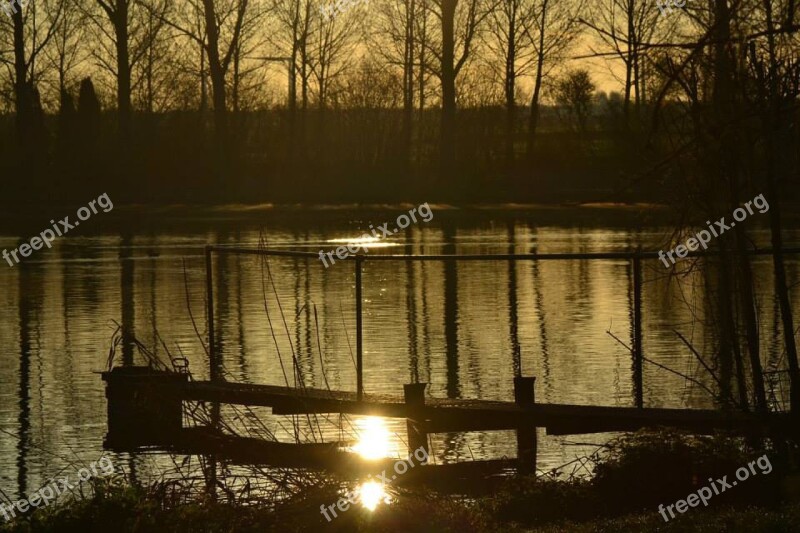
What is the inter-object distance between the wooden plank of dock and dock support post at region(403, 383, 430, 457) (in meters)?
0.03

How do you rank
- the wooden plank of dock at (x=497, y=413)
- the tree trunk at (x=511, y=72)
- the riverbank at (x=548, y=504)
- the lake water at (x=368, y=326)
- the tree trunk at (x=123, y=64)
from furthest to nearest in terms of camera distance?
the tree trunk at (x=511, y=72)
the tree trunk at (x=123, y=64)
the lake water at (x=368, y=326)
the wooden plank of dock at (x=497, y=413)
the riverbank at (x=548, y=504)

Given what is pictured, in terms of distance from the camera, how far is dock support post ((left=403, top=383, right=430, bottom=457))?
12.5 metres

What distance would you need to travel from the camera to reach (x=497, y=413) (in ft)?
41.0

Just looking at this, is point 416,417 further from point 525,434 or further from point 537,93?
point 537,93

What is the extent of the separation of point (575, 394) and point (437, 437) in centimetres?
202

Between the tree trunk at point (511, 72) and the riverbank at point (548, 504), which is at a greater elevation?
the tree trunk at point (511, 72)

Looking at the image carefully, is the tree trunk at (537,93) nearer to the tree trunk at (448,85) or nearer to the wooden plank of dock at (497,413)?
the tree trunk at (448,85)

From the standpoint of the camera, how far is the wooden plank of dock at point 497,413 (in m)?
11.9

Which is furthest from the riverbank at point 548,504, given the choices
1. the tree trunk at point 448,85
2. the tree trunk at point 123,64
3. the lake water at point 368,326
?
the tree trunk at point 123,64

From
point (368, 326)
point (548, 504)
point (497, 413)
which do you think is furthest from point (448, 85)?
point (548, 504)

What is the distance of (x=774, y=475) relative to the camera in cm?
1014

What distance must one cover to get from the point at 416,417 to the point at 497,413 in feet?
2.29

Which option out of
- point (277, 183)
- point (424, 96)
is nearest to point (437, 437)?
point (277, 183)

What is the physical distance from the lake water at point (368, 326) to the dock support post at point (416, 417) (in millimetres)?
176
